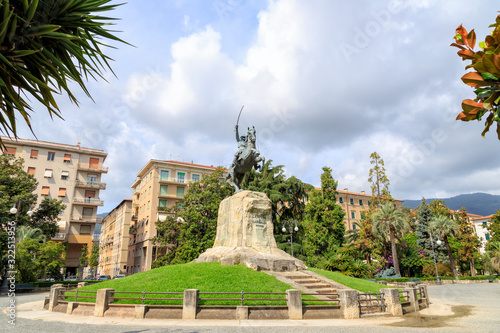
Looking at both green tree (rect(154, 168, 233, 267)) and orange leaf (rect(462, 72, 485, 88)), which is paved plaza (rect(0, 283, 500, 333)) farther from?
green tree (rect(154, 168, 233, 267))

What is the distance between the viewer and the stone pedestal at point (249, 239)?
55.4ft

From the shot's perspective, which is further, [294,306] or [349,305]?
[349,305]

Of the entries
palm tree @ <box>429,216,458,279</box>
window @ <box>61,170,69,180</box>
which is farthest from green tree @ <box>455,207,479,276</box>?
window @ <box>61,170,69,180</box>

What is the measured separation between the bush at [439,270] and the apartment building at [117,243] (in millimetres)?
51828

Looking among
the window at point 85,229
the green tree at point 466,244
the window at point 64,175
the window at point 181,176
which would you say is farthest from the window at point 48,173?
the green tree at point 466,244

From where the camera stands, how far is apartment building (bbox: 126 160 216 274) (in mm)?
50531

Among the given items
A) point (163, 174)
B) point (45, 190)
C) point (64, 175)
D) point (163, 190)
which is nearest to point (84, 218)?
point (45, 190)

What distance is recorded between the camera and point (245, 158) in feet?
64.6

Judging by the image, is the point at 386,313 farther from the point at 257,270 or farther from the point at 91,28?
the point at 91,28

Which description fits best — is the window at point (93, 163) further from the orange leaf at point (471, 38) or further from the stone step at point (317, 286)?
the orange leaf at point (471, 38)

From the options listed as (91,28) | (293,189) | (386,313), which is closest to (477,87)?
(91,28)

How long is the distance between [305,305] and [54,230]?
1376 inches

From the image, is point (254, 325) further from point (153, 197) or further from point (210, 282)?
Answer: point (153, 197)

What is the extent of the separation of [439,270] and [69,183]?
187ft
